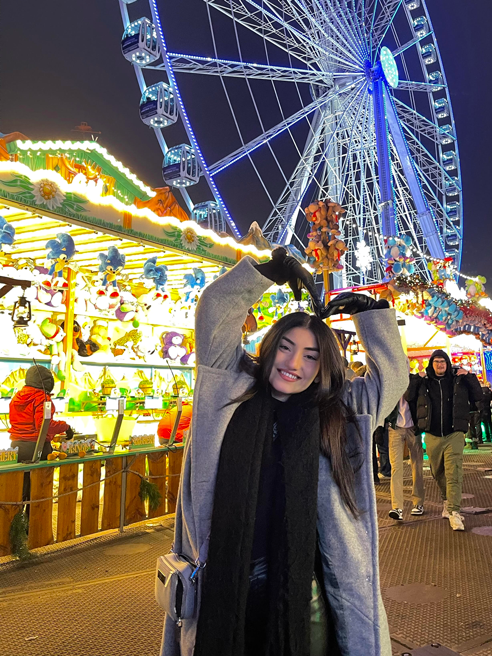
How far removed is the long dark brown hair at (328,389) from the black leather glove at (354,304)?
0.07m

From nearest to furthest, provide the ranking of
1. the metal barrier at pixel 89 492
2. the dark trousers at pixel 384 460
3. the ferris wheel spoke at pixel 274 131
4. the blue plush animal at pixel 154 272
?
the metal barrier at pixel 89 492 → the blue plush animal at pixel 154 272 → the dark trousers at pixel 384 460 → the ferris wheel spoke at pixel 274 131

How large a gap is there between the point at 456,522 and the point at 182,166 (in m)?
9.18

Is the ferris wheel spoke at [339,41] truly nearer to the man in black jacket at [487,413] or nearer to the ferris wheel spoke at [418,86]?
the ferris wheel spoke at [418,86]

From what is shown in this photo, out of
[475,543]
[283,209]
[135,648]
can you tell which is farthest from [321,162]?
[135,648]

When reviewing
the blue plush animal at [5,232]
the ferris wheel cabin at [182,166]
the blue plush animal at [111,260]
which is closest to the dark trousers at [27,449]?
the blue plush animal at [5,232]

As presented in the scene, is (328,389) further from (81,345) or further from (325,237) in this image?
(81,345)

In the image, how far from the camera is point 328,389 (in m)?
1.47

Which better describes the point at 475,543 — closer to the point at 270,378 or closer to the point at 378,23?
the point at 270,378

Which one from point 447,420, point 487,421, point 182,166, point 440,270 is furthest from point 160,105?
point 487,421

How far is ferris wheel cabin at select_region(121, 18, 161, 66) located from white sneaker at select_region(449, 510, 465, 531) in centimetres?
972

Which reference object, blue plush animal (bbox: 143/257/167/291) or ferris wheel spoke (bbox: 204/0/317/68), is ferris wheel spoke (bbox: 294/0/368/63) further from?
blue plush animal (bbox: 143/257/167/291)

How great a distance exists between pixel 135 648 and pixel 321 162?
1367cm

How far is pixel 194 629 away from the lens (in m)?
1.30

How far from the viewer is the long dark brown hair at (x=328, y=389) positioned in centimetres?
136
